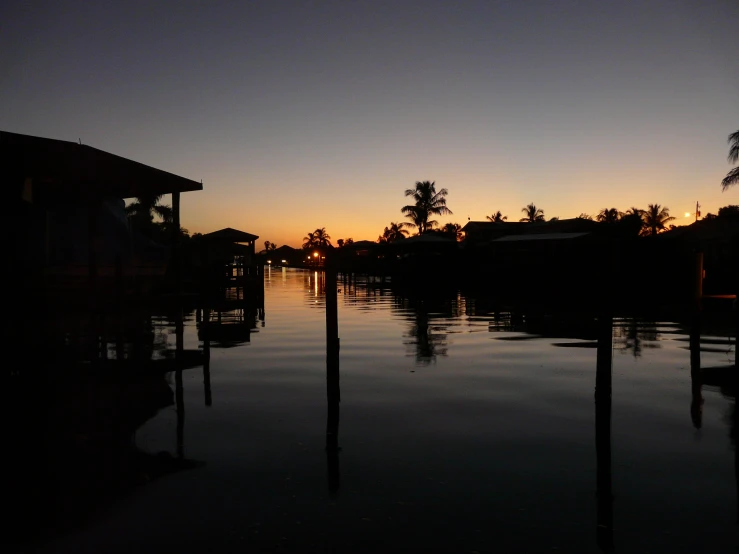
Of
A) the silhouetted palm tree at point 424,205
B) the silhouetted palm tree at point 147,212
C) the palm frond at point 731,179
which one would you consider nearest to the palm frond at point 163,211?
the silhouetted palm tree at point 147,212

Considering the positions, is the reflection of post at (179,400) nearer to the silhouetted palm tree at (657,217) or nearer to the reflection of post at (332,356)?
the reflection of post at (332,356)

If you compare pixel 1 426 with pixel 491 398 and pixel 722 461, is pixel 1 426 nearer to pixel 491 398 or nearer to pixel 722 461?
pixel 491 398

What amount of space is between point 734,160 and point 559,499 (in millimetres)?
42858

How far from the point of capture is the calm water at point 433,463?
5.60 m

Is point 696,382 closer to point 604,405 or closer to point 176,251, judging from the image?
point 604,405

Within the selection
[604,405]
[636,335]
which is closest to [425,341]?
[636,335]

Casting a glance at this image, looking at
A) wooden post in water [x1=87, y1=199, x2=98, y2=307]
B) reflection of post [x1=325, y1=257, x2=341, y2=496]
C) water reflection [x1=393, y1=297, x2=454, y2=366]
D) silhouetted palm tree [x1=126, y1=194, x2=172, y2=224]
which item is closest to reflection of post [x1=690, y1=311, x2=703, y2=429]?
reflection of post [x1=325, y1=257, x2=341, y2=496]

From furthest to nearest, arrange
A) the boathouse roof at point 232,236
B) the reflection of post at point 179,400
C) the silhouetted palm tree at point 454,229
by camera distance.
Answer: the silhouetted palm tree at point 454,229
the boathouse roof at point 232,236
the reflection of post at point 179,400

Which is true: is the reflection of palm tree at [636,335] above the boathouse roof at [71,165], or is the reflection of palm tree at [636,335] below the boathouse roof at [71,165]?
below

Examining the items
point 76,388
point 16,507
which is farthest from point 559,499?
point 76,388

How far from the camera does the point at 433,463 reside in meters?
7.54

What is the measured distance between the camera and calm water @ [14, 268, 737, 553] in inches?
221

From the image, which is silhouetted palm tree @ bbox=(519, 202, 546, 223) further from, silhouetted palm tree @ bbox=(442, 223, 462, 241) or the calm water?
the calm water

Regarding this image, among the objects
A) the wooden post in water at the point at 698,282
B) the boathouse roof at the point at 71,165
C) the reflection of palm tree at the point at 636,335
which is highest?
the boathouse roof at the point at 71,165
